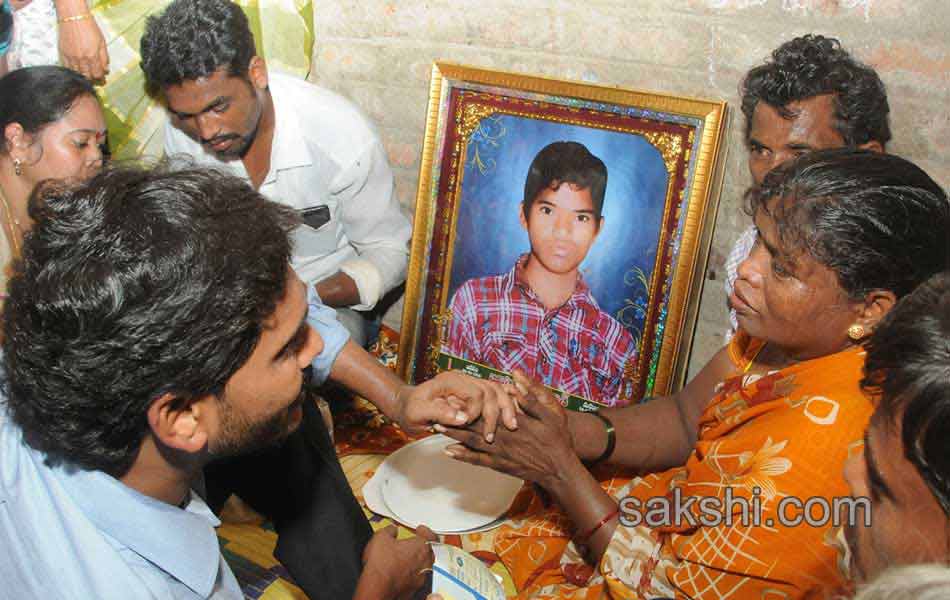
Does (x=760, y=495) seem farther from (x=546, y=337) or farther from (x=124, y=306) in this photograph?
(x=546, y=337)

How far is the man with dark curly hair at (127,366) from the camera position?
1.49m

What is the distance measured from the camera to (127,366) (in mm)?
1509

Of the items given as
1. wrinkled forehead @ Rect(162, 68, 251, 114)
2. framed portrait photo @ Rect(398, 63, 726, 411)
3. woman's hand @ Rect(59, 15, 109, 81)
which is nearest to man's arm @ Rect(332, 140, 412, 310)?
framed portrait photo @ Rect(398, 63, 726, 411)

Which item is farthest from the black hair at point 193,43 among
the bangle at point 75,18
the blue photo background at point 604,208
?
the blue photo background at point 604,208

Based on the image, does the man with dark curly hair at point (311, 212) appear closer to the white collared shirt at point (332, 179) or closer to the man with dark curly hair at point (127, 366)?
the white collared shirt at point (332, 179)

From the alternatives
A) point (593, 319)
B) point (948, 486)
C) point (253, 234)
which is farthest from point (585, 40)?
point (948, 486)

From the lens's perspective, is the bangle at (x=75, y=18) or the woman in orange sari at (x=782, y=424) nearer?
the woman in orange sari at (x=782, y=424)

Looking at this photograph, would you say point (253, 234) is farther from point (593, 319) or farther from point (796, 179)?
point (593, 319)

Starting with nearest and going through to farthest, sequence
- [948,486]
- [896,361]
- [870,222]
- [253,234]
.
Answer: [948,486] → [896,361] → [253,234] → [870,222]

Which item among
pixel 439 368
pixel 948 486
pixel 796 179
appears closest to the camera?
pixel 948 486

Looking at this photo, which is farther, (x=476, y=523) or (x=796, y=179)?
(x=476, y=523)

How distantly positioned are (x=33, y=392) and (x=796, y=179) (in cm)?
183

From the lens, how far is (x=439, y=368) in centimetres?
385

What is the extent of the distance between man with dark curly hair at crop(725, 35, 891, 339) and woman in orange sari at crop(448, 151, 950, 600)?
0.82 meters
